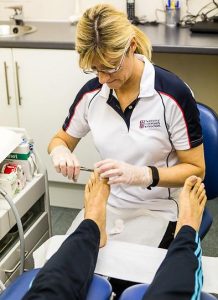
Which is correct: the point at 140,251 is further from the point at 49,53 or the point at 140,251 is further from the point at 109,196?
the point at 49,53

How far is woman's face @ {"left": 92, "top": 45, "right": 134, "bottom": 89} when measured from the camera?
4.68 feet

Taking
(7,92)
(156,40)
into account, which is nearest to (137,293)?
(156,40)

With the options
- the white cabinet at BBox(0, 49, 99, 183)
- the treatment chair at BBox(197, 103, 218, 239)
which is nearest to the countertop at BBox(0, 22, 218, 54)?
the white cabinet at BBox(0, 49, 99, 183)

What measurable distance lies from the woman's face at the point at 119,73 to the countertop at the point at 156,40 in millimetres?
790

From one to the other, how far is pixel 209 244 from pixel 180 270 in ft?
3.89

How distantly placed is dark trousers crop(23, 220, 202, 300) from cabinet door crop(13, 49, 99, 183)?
1181mm

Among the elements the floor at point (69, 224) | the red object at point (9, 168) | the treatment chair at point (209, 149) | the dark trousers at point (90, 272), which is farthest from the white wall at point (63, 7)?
the dark trousers at point (90, 272)

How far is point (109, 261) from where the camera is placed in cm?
139

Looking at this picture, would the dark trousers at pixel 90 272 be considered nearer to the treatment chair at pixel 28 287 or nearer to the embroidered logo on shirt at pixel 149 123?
the treatment chair at pixel 28 287

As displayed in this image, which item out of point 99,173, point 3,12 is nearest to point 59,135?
point 99,173

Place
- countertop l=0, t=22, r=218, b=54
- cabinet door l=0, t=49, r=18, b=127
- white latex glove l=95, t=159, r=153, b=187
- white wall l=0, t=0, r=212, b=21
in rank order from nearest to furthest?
white latex glove l=95, t=159, r=153, b=187
countertop l=0, t=22, r=218, b=54
cabinet door l=0, t=49, r=18, b=127
white wall l=0, t=0, r=212, b=21

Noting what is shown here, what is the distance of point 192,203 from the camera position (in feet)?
4.90

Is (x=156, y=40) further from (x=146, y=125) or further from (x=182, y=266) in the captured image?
(x=182, y=266)

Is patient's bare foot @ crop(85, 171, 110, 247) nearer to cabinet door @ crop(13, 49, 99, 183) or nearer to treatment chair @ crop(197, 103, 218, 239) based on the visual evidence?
treatment chair @ crop(197, 103, 218, 239)
